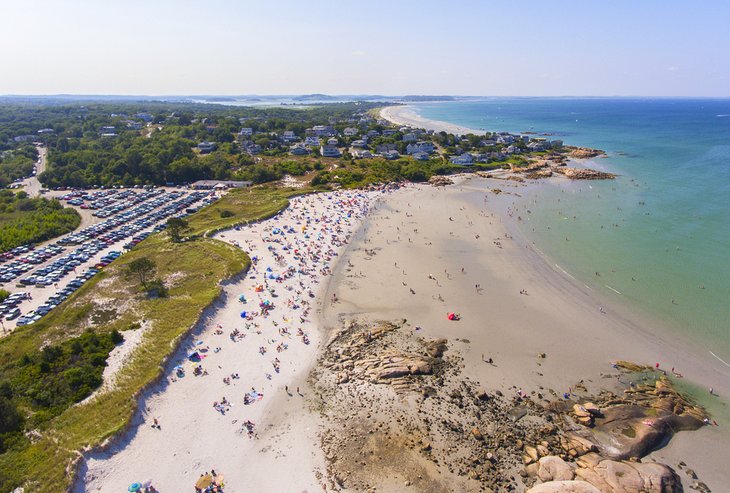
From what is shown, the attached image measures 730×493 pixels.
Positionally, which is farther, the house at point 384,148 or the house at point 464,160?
the house at point 384,148

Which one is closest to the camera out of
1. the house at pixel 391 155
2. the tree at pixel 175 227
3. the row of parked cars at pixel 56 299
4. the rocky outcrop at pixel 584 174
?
the row of parked cars at pixel 56 299

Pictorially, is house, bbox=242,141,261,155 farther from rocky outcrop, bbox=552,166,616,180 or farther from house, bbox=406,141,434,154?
rocky outcrop, bbox=552,166,616,180

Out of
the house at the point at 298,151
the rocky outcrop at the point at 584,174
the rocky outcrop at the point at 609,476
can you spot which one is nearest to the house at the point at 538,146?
the rocky outcrop at the point at 584,174

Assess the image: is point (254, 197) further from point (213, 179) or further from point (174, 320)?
point (174, 320)

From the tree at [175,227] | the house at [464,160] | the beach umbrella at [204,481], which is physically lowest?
the beach umbrella at [204,481]

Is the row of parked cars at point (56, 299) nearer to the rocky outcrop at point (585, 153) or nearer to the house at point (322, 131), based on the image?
the house at point (322, 131)

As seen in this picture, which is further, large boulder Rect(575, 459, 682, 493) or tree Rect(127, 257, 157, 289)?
tree Rect(127, 257, 157, 289)

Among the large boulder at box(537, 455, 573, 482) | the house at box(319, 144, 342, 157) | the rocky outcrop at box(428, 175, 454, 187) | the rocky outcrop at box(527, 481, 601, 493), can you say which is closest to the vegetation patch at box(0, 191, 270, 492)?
the rocky outcrop at box(527, 481, 601, 493)
